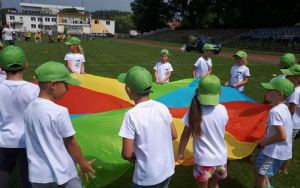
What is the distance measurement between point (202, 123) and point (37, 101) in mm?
1287

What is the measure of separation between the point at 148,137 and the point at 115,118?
1394mm

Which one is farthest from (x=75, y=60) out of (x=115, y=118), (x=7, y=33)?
(x=7, y=33)

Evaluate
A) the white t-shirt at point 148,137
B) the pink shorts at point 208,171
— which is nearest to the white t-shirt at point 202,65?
Answer: the pink shorts at point 208,171

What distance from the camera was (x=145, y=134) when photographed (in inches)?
72.1

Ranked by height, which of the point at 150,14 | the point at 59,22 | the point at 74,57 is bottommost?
the point at 74,57

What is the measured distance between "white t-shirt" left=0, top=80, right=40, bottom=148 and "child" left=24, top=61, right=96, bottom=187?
1.46 feet

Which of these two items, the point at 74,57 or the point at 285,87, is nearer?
the point at 285,87

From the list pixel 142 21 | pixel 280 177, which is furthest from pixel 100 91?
pixel 142 21

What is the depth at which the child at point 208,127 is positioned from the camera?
2.16 metres

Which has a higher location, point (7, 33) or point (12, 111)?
point (7, 33)

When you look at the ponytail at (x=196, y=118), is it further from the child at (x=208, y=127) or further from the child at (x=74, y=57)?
the child at (x=74, y=57)

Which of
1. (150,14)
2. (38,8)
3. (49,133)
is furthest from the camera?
(38,8)

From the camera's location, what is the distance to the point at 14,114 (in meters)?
2.16

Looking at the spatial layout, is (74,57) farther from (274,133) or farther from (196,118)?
(274,133)
